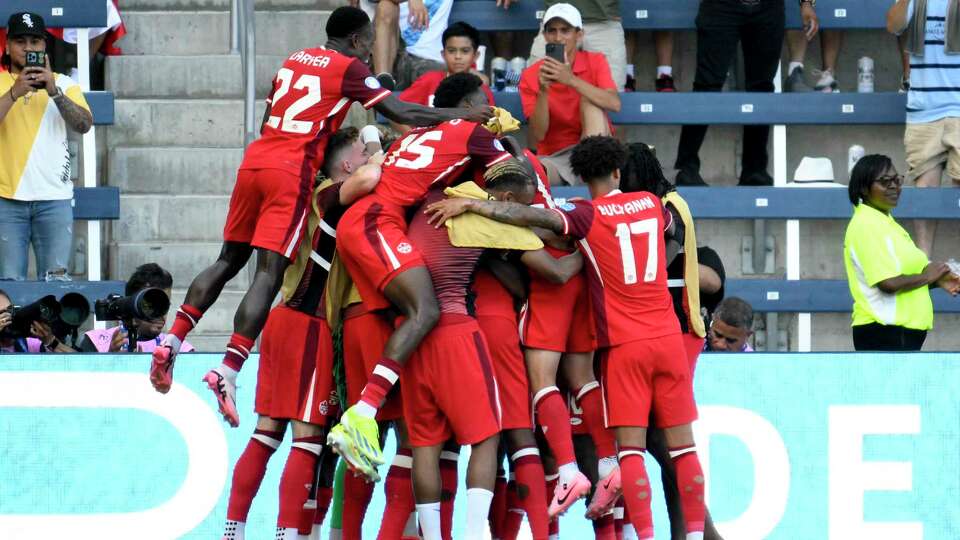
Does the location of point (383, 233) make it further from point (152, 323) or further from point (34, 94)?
point (34, 94)

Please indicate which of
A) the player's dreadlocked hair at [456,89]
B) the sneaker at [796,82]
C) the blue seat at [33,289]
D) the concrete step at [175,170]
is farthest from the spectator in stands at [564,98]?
the blue seat at [33,289]

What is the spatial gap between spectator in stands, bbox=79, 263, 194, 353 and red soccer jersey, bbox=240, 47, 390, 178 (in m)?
2.02

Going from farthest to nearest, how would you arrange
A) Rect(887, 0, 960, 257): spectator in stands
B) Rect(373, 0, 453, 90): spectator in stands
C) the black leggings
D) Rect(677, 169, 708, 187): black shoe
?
Rect(677, 169, 708, 187): black shoe
Rect(373, 0, 453, 90): spectator in stands
Rect(887, 0, 960, 257): spectator in stands
the black leggings

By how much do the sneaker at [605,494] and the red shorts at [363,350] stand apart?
1024 mm

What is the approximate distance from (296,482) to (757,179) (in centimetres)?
557

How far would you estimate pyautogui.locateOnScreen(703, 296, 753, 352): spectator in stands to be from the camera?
1029cm

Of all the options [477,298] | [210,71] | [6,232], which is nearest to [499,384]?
[477,298]

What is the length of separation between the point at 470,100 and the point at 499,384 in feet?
4.82

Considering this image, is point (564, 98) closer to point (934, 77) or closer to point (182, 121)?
point (934, 77)

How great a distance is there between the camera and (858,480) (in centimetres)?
961

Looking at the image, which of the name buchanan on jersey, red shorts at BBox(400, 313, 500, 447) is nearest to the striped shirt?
the name buchanan on jersey

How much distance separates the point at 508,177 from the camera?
8.16 meters

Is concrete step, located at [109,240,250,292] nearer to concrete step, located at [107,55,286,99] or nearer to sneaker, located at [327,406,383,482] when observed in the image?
concrete step, located at [107,55,286,99]

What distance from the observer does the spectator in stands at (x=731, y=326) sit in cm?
1029
